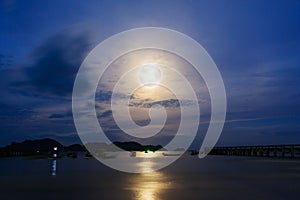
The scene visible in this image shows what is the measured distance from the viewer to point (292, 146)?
7075 cm

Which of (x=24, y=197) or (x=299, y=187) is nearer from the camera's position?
(x=24, y=197)

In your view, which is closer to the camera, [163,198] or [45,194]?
[163,198]

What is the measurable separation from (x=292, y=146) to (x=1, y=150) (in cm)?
7872

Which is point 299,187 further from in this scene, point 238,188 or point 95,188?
point 95,188

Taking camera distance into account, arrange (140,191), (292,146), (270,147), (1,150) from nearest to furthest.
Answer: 1. (140,191)
2. (292,146)
3. (270,147)
4. (1,150)

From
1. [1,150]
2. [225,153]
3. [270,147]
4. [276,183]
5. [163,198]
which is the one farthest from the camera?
[225,153]

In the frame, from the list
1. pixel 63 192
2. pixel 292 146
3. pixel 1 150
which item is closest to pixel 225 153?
pixel 292 146

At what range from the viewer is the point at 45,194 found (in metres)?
21.8

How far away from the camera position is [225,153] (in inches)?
4633

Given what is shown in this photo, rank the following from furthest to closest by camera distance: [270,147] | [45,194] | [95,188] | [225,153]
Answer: [225,153], [270,147], [95,188], [45,194]

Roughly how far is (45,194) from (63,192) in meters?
1.27

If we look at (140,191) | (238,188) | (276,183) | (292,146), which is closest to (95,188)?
(140,191)

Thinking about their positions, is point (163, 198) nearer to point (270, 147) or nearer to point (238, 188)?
point (238, 188)

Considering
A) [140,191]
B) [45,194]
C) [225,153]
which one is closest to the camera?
[45,194]
